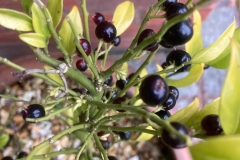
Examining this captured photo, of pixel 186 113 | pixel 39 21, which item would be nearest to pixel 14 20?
pixel 39 21

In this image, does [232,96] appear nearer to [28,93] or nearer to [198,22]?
[198,22]

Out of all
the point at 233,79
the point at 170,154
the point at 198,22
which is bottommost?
the point at 170,154

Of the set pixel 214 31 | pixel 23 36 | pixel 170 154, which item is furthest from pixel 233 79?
pixel 214 31

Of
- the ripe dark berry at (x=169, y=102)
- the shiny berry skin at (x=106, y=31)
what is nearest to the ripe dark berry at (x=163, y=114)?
the ripe dark berry at (x=169, y=102)

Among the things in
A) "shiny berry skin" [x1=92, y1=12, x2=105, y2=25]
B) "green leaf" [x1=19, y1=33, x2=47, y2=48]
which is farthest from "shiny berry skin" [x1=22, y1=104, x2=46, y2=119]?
"shiny berry skin" [x1=92, y1=12, x2=105, y2=25]

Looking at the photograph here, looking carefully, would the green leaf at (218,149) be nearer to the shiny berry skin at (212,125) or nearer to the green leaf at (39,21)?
the shiny berry skin at (212,125)

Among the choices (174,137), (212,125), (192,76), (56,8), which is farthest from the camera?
(192,76)

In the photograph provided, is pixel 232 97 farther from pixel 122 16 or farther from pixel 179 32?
pixel 122 16

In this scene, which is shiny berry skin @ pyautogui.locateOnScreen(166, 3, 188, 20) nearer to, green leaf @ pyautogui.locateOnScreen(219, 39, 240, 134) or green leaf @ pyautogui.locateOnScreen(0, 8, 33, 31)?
green leaf @ pyautogui.locateOnScreen(219, 39, 240, 134)
